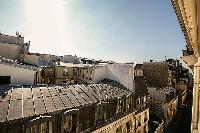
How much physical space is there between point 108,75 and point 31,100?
19.4 m

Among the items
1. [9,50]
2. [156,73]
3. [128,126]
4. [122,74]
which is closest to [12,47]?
[9,50]

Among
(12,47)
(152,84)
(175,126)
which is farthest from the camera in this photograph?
(152,84)

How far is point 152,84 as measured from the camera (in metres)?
57.6

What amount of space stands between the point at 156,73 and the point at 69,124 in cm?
3861

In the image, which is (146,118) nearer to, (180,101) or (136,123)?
(136,123)

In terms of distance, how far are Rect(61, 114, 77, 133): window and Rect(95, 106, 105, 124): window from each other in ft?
12.4

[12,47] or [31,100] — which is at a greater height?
[12,47]

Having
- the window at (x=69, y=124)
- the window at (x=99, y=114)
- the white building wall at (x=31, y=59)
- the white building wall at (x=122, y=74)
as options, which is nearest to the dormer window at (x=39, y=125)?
the window at (x=69, y=124)

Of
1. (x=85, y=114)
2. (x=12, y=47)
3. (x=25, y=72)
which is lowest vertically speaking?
(x=85, y=114)

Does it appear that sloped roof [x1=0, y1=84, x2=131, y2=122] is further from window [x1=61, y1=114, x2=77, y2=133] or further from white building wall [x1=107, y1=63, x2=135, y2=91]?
white building wall [x1=107, y1=63, x2=135, y2=91]

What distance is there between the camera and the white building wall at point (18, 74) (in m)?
25.0

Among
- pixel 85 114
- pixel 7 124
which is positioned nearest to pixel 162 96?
pixel 85 114

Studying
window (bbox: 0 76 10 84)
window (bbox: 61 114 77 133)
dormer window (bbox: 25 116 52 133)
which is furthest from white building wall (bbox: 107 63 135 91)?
dormer window (bbox: 25 116 52 133)

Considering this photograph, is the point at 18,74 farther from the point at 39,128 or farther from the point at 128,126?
the point at 128,126
